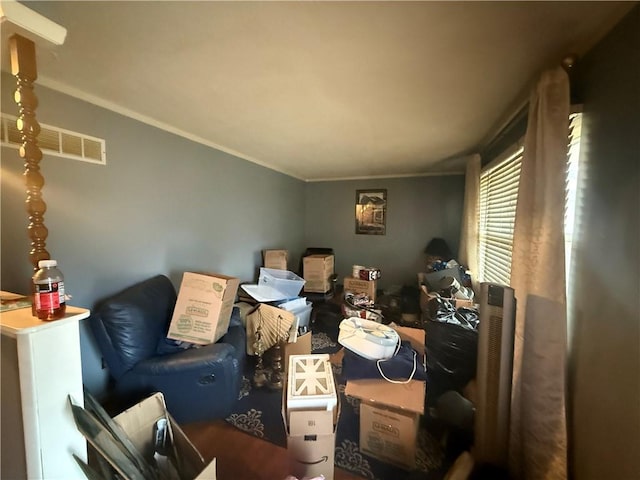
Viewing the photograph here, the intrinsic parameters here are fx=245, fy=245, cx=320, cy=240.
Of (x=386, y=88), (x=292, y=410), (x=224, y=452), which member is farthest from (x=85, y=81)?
(x=224, y=452)

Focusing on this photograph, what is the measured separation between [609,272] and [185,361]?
2.16 meters

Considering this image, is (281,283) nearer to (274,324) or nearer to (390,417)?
(274,324)

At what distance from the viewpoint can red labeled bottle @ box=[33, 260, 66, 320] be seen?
33.9 inches

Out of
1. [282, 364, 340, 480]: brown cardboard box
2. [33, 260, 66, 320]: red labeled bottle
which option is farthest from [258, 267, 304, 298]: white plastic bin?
[33, 260, 66, 320]: red labeled bottle

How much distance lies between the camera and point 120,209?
1.87 m

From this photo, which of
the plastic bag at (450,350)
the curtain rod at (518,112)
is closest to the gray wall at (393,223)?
the curtain rod at (518,112)

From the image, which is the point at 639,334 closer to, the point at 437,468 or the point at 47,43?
the point at 437,468

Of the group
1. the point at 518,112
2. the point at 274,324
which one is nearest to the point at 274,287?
the point at 274,324

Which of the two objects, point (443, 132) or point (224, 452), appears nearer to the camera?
point (224, 452)

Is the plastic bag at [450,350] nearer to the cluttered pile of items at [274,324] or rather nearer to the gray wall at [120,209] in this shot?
the cluttered pile of items at [274,324]

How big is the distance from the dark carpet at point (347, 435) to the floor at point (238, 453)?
5cm

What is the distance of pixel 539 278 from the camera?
44.6 inches

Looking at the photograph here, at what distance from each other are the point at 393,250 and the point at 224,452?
11.4 feet

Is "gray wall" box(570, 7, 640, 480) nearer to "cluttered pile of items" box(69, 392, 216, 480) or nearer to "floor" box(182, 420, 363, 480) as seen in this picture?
"floor" box(182, 420, 363, 480)
